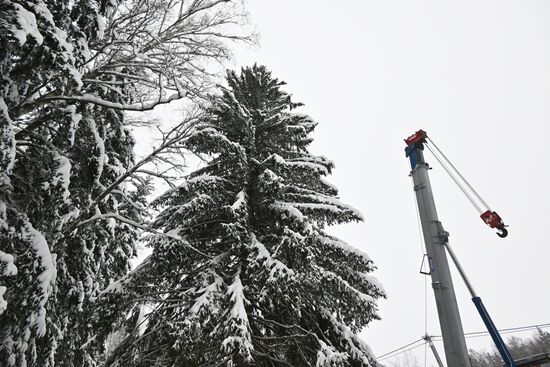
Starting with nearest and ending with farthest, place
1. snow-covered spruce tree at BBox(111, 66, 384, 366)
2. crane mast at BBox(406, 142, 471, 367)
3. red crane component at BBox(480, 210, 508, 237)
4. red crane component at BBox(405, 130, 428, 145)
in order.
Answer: crane mast at BBox(406, 142, 471, 367), red crane component at BBox(480, 210, 508, 237), red crane component at BBox(405, 130, 428, 145), snow-covered spruce tree at BBox(111, 66, 384, 366)

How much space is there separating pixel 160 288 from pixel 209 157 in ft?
10.5

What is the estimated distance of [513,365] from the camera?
153 inches

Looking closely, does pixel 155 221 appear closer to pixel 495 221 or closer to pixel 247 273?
pixel 247 273

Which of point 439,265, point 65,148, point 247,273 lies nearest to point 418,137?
point 439,265

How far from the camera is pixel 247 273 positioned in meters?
5.65

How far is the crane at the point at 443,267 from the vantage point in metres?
3.59

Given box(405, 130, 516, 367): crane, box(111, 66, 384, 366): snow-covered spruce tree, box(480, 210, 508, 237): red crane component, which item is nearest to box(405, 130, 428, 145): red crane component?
box(405, 130, 516, 367): crane

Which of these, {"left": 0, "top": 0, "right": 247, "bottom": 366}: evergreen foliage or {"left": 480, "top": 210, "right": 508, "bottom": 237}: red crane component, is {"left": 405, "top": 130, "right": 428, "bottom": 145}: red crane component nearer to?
{"left": 480, "top": 210, "right": 508, "bottom": 237}: red crane component

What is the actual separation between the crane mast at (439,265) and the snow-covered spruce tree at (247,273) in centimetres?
172

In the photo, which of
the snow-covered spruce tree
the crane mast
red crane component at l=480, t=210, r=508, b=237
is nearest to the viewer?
the crane mast

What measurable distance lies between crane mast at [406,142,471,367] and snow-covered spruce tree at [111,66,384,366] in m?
1.72

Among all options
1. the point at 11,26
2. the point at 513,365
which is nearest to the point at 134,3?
the point at 11,26

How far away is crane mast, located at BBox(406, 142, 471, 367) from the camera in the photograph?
356 centimetres

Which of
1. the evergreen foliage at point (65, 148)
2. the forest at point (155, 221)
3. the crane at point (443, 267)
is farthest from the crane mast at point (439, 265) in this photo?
the evergreen foliage at point (65, 148)
